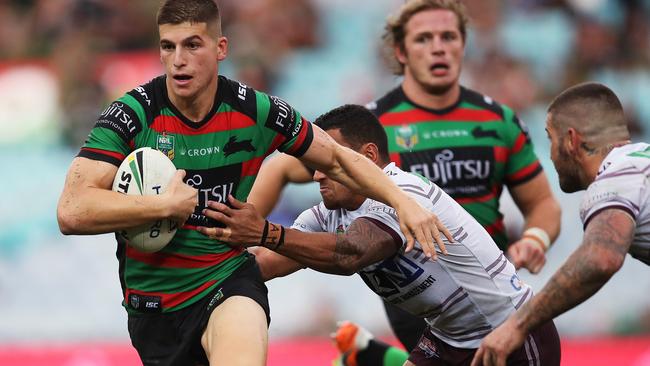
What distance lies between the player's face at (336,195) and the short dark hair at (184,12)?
101 cm

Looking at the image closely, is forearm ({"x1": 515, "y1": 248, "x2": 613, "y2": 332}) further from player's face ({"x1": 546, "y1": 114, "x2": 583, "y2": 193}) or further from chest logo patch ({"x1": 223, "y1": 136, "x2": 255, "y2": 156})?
chest logo patch ({"x1": 223, "y1": 136, "x2": 255, "y2": 156})

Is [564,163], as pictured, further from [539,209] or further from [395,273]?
[539,209]

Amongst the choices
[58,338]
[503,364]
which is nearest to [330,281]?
[58,338]

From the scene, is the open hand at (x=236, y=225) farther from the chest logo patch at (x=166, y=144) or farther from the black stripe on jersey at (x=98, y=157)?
the black stripe on jersey at (x=98, y=157)

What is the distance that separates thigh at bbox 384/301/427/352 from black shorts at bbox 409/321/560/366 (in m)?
0.99

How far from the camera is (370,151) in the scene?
20.4 ft

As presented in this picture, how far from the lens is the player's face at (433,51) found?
7.81 m

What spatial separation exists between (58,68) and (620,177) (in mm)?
9656

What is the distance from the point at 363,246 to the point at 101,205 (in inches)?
50.5

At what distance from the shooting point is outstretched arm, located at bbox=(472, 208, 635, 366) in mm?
4832

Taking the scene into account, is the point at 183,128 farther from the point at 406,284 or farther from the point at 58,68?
the point at 58,68

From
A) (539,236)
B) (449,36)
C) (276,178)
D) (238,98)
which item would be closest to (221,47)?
(238,98)

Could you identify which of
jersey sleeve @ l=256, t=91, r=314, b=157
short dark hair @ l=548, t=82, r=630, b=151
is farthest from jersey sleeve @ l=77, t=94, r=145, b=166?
short dark hair @ l=548, t=82, r=630, b=151

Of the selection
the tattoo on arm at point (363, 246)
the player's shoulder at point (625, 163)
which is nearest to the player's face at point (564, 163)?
the player's shoulder at point (625, 163)
